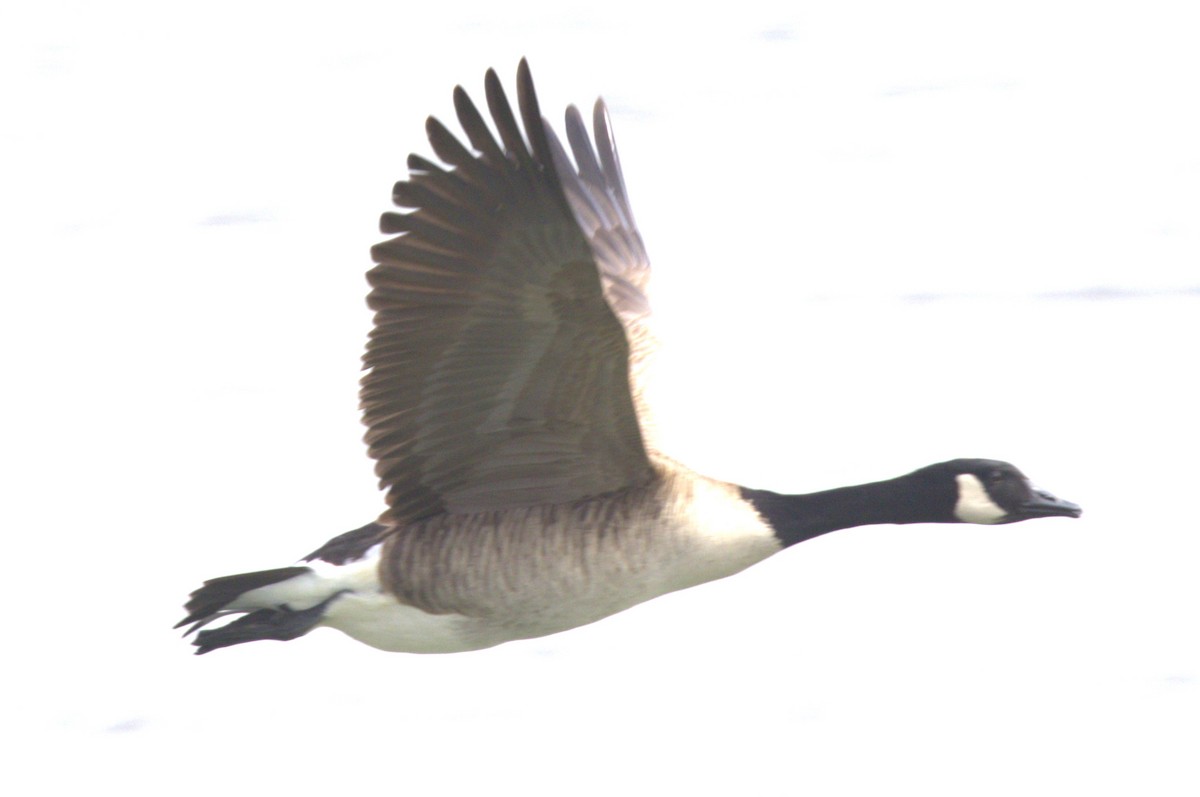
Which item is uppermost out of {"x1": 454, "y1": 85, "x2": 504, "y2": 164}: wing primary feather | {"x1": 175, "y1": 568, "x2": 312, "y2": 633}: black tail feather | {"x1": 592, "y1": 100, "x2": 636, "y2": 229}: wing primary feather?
{"x1": 592, "y1": 100, "x2": 636, "y2": 229}: wing primary feather

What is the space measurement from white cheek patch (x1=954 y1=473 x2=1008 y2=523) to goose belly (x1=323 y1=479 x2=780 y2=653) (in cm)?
62

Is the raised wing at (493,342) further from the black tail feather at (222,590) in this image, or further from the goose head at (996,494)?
the goose head at (996,494)

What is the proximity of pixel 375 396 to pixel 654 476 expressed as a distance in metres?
0.80

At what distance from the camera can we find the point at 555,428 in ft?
19.3

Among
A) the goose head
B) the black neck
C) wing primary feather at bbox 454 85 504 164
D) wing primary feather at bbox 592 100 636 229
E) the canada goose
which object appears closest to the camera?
wing primary feather at bbox 454 85 504 164

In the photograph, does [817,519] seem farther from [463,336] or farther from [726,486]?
[463,336]

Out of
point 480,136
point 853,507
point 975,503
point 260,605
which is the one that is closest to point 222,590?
point 260,605

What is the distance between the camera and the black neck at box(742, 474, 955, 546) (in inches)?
239

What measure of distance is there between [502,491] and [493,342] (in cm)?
60

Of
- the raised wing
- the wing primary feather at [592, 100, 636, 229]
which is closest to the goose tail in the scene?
the raised wing

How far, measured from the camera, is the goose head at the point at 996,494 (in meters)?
6.27

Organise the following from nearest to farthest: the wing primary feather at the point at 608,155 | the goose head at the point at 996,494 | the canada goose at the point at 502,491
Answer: the canada goose at the point at 502,491 < the goose head at the point at 996,494 < the wing primary feather at the point at 608,155

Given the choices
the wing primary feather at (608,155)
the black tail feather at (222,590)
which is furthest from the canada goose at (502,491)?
the wing primary feather at (608,155)

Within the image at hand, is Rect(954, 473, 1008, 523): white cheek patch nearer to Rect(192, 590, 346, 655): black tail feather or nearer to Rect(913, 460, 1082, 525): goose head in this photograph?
Rect(913, 460, 1082, 525): goose head
